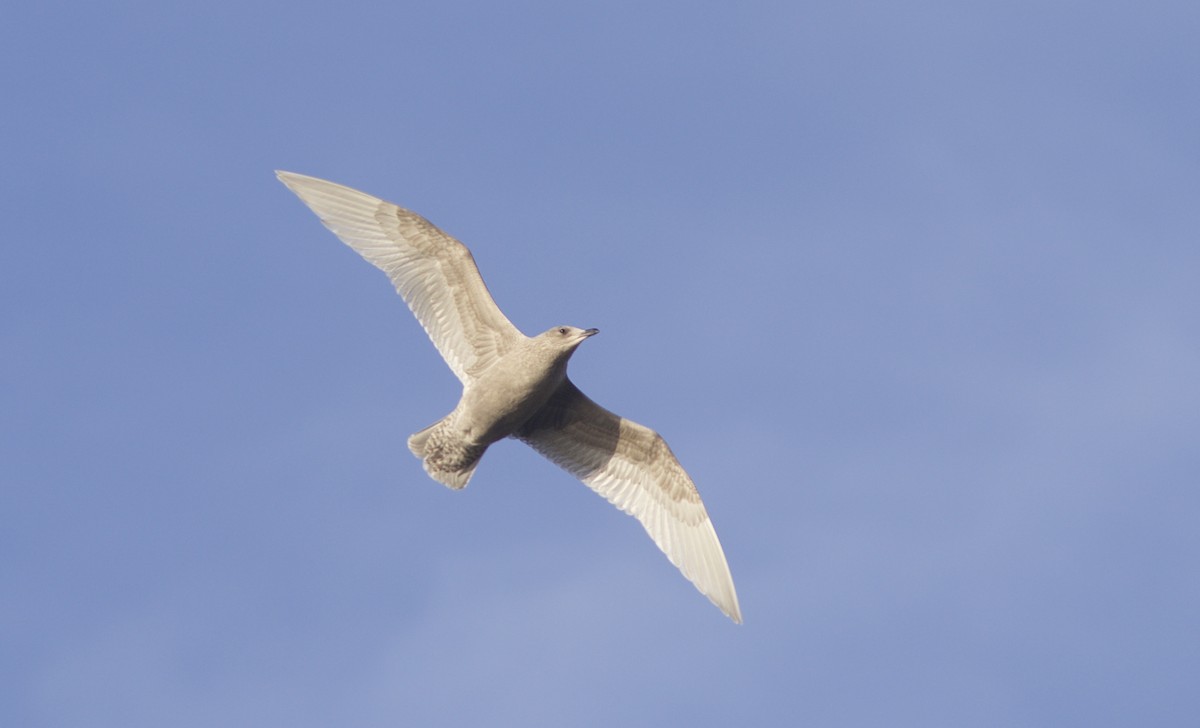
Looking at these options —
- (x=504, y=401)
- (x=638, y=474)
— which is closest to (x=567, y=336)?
(x=504, y=401)

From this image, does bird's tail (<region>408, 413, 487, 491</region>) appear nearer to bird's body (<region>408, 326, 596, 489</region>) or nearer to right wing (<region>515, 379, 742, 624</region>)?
bird's body (<region>408, 326, 596, 489</region>)

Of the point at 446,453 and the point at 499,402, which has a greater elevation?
the point at 499,402

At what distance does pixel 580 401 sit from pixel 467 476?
72.7 inches

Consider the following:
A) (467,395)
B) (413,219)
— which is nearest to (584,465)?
(467,395)

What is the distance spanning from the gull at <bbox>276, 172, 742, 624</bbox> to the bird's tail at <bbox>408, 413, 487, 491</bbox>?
1cm

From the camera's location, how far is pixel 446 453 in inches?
828

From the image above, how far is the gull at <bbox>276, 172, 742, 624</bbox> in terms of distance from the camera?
67.3 feet

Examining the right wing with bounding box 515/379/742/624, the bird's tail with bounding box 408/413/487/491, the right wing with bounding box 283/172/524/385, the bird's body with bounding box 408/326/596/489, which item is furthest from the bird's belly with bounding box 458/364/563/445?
the right wing with bounding box 515/379/742/624

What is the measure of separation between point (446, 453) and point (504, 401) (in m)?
1.26

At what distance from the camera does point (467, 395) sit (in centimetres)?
2070

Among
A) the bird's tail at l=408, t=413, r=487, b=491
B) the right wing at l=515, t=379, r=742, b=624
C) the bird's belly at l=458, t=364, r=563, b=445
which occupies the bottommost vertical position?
the bird's tail at l=408, t=413, r=487, b=491

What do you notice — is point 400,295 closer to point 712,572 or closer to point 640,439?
point 640,439

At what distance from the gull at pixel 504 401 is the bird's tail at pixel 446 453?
0.01m

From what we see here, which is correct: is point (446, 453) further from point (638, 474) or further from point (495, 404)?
point (638, 474)
